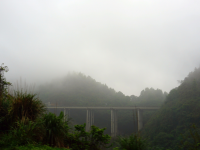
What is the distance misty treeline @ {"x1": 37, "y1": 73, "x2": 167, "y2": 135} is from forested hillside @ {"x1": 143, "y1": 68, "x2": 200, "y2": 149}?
16.6 m

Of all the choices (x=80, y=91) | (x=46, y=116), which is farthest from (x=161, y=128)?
(x=80, y=91)

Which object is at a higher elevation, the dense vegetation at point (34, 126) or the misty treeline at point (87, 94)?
the misty treeline at point (87, 94)

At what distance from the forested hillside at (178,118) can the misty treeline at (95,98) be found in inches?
655

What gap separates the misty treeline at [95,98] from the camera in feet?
195

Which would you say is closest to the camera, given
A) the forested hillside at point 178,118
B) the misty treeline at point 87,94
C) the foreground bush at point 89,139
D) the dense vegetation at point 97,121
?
the dense vegetation at point 97,121

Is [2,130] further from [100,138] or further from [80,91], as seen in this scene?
[80,91]

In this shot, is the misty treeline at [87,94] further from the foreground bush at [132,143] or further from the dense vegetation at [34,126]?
the foreground bush at [132,143]

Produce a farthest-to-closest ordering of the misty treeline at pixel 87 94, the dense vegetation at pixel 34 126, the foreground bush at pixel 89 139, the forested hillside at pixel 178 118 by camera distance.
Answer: the misty treeline at pixel 87 94 < the forested hillside at pixel 178 118 < the foreground bush at pixel 89 139 < the dense vegetation at pixel 34 126

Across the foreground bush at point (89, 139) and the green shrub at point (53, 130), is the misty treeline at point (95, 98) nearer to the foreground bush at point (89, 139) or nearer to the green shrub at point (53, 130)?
the foreground bush at point (89, 139)

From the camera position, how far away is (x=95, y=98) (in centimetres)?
7956

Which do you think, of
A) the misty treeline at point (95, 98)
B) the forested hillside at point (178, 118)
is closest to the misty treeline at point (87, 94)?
the misty treeline at point (95, 98)

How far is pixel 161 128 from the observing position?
32281mm

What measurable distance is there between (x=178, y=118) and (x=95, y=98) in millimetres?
51780

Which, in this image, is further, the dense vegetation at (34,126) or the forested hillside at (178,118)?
the forested hillside at (178,118)
